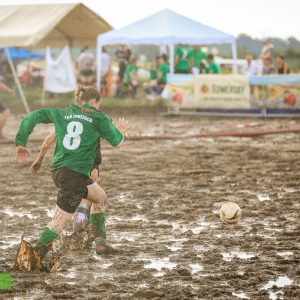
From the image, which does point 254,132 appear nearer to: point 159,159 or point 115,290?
point 159,159

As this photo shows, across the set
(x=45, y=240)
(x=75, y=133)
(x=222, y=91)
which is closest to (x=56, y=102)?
(x=222, y=91)

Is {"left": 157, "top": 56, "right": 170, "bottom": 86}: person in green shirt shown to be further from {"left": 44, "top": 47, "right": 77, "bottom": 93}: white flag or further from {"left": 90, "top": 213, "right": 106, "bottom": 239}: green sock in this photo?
{"left": 90, "top": 213, "right": 106, "bottom": 239}: green sock

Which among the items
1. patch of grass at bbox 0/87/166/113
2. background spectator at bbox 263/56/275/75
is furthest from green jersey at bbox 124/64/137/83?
background spectator at bbox 263/56/275/75

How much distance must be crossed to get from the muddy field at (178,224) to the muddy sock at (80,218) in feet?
0.91

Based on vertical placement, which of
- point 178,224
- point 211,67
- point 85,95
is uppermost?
→ point 85,95

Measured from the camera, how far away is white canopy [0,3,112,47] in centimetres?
2381

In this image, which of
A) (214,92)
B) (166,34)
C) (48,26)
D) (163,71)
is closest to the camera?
(214,92)

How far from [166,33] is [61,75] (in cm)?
327

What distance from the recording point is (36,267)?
712 centimetres

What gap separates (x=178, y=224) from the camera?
9234mm

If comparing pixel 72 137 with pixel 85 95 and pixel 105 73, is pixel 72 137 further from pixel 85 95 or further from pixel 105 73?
pixel 105 73

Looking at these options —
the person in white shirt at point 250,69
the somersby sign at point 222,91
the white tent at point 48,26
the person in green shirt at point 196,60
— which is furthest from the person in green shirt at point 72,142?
the person in white shirt at point 250,69

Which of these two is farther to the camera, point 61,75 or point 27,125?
point 61,75

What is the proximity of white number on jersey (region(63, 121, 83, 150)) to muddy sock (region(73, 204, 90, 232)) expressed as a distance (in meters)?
0.97
